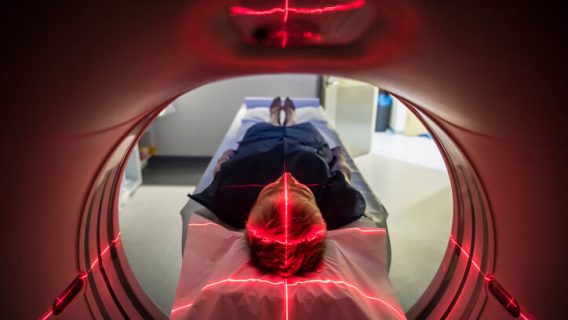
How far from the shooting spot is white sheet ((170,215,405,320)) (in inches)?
39.5

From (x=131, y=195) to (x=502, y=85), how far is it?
122 inches

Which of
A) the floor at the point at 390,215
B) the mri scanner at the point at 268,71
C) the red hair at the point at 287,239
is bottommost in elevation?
the floor at the point at 390,215

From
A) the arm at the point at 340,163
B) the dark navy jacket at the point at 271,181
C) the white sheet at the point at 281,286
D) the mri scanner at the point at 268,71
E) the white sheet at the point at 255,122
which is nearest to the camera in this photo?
the mri scanner at the point at 268,71

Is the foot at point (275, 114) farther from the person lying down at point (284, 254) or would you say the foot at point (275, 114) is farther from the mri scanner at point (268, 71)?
the mri scanner at point (268, 71)

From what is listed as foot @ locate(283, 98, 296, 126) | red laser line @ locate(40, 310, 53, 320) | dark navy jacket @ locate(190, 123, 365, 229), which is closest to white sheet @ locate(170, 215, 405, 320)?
dark navy jacket @ locate(190, 123, 365, 229)

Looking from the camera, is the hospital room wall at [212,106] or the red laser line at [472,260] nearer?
the red laser line at [472,260]

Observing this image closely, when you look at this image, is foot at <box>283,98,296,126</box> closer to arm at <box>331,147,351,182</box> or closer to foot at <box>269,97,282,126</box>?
foot at <box>269,97,282,126</box>

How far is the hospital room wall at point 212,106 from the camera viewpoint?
4.01m

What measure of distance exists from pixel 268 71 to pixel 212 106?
331 cm

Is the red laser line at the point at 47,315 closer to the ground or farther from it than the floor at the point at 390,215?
farther from it

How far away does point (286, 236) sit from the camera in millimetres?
1099

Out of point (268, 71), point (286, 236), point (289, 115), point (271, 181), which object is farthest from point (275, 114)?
point (268, 71)

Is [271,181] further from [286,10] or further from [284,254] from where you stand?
[286,10]

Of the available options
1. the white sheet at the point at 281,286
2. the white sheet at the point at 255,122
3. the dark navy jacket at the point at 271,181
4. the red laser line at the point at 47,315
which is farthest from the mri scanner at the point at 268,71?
the white sheet at the point at 255,122
